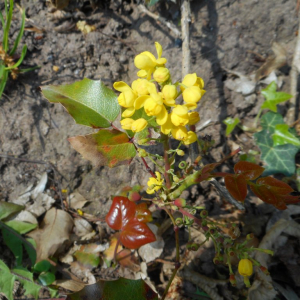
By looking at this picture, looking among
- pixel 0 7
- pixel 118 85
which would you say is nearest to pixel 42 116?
pixel 0 7

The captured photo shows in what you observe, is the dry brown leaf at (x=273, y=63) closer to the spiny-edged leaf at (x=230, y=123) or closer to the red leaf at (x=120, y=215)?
the spiny-edged leaf at (x=230, y=123)

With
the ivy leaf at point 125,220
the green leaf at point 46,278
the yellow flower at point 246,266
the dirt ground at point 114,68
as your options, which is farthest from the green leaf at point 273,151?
the green leaf at point 46,278

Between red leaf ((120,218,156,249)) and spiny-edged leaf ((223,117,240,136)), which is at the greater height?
spiny-edged leaf ((223,117,240,136))

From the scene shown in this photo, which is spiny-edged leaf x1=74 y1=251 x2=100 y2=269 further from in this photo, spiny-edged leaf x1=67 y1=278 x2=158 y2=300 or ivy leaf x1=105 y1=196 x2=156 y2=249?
spiny-edged leaf x1=67 y1=278 x2=158 y2=300

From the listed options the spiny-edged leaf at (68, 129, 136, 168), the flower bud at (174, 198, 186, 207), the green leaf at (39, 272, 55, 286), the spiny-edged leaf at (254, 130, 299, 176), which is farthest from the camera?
the spiny-edged leaf at (254, 130, 299, 176)

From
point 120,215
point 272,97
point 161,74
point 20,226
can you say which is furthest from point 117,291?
point 272,97

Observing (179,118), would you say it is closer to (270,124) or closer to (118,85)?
(118,85)

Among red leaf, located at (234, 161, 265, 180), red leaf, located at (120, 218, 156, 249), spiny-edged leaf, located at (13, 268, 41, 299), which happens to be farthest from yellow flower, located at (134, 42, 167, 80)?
spiny-edged leaf, located at (13, 268, 41, 299)
